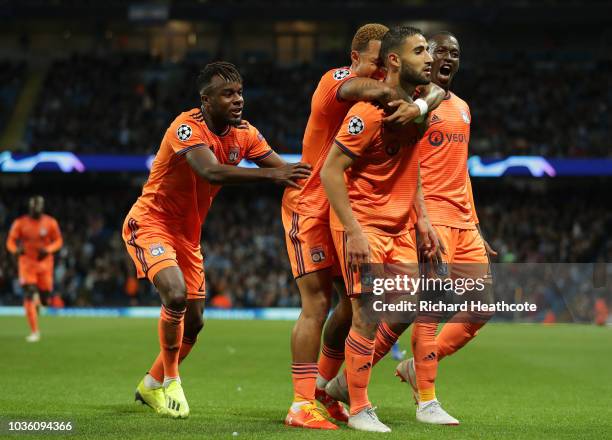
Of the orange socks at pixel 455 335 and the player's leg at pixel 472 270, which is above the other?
the player's leg at pixel 472 270

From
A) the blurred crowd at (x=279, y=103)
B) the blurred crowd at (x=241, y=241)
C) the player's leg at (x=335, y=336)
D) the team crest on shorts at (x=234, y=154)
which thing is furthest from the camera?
the blurred crowd at (x=279, y=103)

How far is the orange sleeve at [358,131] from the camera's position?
5895 millimetres

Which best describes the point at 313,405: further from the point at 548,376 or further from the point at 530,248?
the point at 530,248

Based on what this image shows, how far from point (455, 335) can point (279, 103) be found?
2774 centimetres

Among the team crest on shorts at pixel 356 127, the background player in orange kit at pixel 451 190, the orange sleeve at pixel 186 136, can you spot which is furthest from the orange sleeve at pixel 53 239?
the team crest on shorts at pixel 356 127

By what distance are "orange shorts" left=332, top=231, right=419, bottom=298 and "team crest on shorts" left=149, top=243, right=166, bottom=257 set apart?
1530mm

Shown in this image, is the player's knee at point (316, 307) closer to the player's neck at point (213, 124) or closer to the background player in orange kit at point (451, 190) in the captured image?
the background player in orange kit at point (451, 190)

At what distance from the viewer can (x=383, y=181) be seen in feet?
20.2

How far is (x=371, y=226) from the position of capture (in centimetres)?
609

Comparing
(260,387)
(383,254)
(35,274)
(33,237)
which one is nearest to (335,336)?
(383,254)

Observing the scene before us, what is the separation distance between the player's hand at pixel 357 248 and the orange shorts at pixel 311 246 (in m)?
0.59

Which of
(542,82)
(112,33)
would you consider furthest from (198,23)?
(542,82)

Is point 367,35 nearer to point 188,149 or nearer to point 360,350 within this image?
point 188,149

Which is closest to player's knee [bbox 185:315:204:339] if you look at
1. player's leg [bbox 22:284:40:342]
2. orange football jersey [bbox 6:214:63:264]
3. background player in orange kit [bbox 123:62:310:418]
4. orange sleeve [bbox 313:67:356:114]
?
background player in orange kit [bbox 123:62:310:418]
